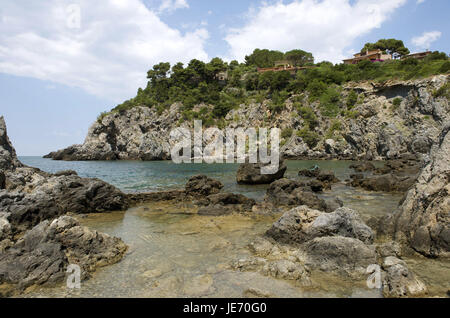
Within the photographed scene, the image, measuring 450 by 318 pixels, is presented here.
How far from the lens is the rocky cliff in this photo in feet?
160

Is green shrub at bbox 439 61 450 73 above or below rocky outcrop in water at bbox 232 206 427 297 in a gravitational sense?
above

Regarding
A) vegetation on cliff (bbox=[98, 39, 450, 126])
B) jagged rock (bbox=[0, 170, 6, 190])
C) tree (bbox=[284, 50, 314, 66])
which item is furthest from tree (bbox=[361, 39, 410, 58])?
jagged rock (bbox=[0, 170, 6, 190])

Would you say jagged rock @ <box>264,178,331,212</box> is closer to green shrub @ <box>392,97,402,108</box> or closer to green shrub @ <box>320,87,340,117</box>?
green shrub @ <box>392,97,402,108</box>

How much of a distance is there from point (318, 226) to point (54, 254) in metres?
7.04

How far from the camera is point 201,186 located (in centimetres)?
1884

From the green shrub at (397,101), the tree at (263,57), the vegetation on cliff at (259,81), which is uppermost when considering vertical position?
the tree at (263,57)

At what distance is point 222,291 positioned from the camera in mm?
5250

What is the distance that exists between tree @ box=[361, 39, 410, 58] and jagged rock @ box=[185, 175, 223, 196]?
85.6m

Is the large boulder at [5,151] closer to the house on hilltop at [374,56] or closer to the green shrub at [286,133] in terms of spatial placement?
the green shrub at [286,133]

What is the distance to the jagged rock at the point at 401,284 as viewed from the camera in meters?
4.92

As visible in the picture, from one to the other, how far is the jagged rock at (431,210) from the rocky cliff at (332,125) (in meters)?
43.5

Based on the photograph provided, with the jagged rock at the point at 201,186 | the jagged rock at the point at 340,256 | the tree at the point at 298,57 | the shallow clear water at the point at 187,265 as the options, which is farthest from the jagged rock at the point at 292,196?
the tree at the point at 298,57

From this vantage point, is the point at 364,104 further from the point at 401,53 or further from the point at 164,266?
the point at 164,266
